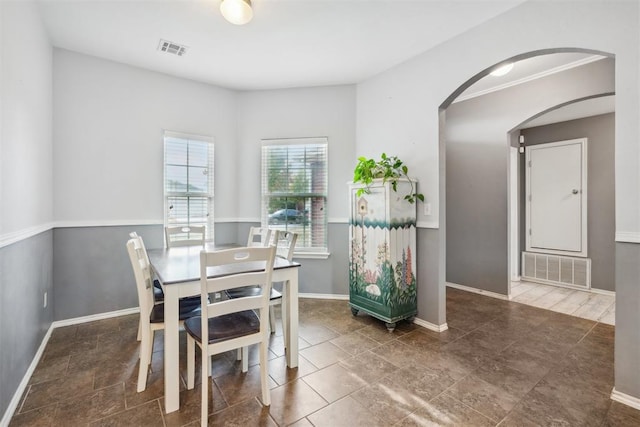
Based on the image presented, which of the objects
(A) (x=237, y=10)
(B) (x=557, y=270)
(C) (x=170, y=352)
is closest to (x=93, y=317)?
(C) (x=170, y=352)

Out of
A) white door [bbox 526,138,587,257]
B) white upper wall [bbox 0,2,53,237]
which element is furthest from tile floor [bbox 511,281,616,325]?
white upper wall [bbox 0,2,53,237]

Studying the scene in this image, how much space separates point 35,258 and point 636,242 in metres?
4.20

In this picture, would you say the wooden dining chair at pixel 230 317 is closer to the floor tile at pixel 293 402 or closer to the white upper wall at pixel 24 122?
the floor tile at pixel 293 402

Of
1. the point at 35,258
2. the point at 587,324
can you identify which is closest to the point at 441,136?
the point at 587,324

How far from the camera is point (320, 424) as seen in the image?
1.60m

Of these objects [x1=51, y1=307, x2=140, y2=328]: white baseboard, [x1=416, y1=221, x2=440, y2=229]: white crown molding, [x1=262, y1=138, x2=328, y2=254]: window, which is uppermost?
[x1=262, y1=138, x2=328, y2=254]: window

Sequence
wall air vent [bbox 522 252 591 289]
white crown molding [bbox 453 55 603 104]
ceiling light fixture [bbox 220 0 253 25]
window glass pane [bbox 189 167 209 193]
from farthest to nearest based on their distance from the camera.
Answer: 1. wall air vent [bbox 522 252 591 289]
2. window glass pane [bbox 189 167 209 193]
3. white crown molding [bbox 453 55 603 104]
4. ceiling light fixture [bbox 220 0 253 25]

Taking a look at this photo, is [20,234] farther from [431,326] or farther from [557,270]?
[557,270]

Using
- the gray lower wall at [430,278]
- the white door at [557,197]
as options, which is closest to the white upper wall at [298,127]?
the gray lower wall at [430,278]

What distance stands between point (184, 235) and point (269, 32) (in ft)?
8.04

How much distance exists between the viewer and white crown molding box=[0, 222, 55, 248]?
65.3 inches

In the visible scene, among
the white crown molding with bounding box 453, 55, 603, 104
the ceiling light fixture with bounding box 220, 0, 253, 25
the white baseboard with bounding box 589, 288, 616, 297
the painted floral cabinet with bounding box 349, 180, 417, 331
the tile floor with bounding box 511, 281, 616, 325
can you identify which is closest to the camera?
the ceiling light fixture with bounding box 220, 0, 253, 25

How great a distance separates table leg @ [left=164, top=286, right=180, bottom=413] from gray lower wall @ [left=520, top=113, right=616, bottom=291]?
212 inches

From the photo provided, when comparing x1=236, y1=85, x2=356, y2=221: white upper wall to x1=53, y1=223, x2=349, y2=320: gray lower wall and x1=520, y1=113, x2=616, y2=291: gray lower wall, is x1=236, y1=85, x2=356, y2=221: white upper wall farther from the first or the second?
x1=520, y1=113, x2=616, y2=291: gray lower wall
